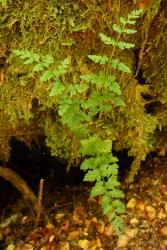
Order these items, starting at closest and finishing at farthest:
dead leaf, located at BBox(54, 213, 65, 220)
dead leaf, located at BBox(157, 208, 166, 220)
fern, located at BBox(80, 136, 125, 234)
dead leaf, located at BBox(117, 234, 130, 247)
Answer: fern, located at BBox(80, 136, 125, 234) → dead leaf, located at BBox(117, 234, 130, 247) → dead leaf, located at BBox(157, 208, 166, 220) → dead leaf, located at BBox(54, 213, 65, 220)

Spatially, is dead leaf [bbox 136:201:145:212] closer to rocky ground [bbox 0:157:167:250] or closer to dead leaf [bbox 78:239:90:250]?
rocky ground [bbox 0:157:167:250]

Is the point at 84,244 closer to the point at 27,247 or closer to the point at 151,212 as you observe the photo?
the point at 27,247

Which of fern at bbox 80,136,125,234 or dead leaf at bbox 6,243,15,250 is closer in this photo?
fern at bbox 80,136,125,234

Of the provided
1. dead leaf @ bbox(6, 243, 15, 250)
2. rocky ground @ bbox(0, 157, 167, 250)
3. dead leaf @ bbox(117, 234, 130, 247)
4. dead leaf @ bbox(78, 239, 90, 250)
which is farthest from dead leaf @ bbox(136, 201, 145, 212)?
dead leaf @ bbox(6, 243, 15, 250)

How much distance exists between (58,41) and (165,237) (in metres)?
1.41

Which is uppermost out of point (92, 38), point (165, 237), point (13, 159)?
point (92, 38)

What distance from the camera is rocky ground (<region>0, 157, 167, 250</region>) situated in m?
2.46

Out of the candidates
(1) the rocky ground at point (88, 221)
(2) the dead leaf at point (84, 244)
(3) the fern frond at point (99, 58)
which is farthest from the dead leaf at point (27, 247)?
(3) the fern frond at point (99, 58)

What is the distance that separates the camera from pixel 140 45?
2.18 m

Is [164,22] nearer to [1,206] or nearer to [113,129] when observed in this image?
[113,129]

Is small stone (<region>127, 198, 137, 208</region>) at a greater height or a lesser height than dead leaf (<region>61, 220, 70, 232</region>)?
greater

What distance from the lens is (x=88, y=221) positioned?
2.59m

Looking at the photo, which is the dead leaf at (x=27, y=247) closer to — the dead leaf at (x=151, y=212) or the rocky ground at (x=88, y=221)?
the rocky ground at (x=88, y=221)

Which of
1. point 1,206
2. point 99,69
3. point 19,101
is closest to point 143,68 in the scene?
point 99,69
